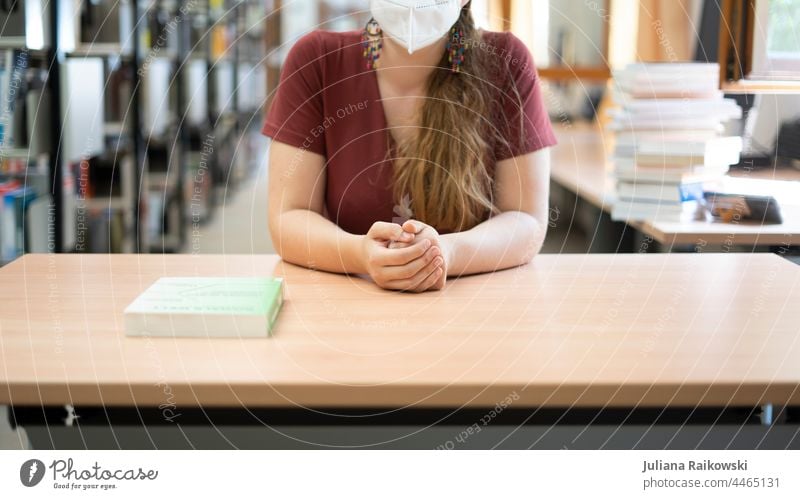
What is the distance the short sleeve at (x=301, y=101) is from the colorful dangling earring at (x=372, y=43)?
2.8 inches

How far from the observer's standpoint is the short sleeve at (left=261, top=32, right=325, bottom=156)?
1328 millimetres

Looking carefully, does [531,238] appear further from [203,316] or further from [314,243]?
[203,316]

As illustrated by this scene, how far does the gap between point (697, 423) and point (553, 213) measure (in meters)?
2.98

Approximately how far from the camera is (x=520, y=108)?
4.36 ft

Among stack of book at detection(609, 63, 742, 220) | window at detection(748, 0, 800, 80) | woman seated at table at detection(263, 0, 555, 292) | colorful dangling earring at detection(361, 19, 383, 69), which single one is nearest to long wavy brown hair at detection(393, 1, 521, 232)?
woman seated at table at detection(263, 0, 555, 292)

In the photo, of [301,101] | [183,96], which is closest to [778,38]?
[301,101]

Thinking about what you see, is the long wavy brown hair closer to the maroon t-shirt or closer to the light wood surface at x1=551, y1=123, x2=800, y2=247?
the maroon t-shirt

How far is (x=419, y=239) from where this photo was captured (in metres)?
1.06

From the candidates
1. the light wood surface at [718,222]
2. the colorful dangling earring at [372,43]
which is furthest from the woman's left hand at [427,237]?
the light wood surface at [718,222]

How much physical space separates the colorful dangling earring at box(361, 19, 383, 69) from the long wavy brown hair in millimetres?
102

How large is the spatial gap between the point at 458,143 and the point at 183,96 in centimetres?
337

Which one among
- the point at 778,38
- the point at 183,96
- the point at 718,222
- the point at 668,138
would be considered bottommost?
the point at 718,222
